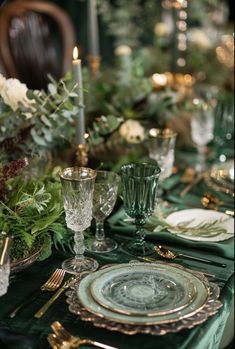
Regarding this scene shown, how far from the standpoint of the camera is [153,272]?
113 centimetres

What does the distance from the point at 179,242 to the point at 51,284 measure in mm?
350

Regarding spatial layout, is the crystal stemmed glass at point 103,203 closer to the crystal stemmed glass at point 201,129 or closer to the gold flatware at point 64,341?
the gold flatware at point 64,341

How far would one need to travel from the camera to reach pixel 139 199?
1227 millimetres

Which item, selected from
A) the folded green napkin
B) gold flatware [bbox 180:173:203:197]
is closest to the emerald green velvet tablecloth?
the folded green napkin

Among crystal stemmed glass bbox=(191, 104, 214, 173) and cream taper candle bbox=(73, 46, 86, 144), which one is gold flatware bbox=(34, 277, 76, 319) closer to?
cream taper candle bbox=(73, 46, 86, 144)

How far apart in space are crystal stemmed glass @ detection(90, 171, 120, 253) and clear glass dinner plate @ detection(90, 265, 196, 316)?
0.16m

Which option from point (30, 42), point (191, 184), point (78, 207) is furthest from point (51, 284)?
point (30, 42)

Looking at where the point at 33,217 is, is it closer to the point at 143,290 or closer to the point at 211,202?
the point at 143,290

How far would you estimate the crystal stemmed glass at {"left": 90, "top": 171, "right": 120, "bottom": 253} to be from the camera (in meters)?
1.24

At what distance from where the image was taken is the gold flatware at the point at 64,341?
95 centimetres

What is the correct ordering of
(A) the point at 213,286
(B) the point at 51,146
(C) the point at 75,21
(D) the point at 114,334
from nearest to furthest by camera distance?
1. (D) the point at 114,334
2. (A) the point at 213,286
3. (B) the point at 51,146
4. (C) the point at 75,21

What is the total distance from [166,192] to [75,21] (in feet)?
8.24

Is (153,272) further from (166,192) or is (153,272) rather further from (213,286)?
(166,192)

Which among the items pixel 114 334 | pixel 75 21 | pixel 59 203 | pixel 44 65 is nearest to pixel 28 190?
pixel 59 203
